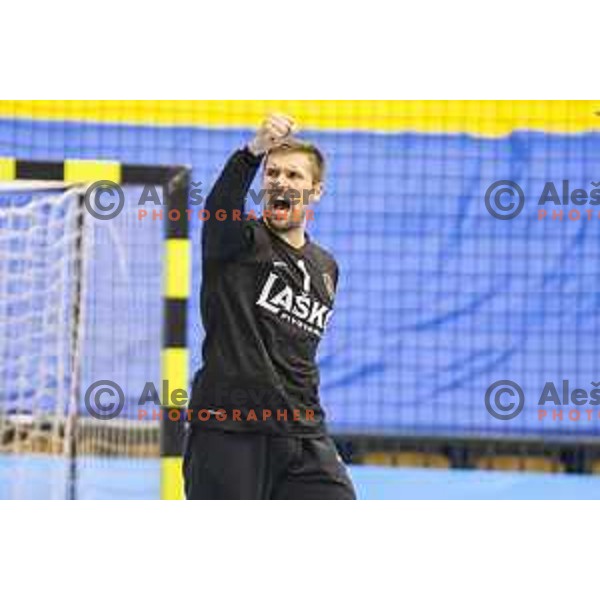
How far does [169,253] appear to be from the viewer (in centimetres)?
371

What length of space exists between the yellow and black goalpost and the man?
7.7 inches

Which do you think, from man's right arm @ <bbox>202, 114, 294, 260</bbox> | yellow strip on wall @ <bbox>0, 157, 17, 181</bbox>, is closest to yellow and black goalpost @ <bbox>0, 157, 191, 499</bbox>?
yellow strip on wall @ <bbox>0, 157, 17, 181</bbox>

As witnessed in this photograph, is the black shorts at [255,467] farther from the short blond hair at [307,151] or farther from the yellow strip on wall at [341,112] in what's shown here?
the yellow strip on wall at [341,112]

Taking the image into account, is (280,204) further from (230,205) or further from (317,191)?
(230,205)

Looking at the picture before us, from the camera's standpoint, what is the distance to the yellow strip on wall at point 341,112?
370 cm

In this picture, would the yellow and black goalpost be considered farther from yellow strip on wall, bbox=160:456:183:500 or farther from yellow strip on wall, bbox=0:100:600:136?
yellow strip on wall, bbox=0:100:600:136

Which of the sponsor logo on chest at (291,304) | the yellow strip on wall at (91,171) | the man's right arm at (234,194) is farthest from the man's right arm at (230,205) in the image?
the yellow strip on wall at (91,171)

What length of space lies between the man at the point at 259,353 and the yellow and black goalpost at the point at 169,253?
0.65ft

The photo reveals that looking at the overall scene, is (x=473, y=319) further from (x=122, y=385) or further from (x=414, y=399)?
(x=122, y=385)

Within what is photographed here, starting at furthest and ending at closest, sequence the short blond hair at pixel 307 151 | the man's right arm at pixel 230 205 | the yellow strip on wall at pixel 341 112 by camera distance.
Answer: the yellow strip on wall at pixel 341 112
the short blond hair at pixel 307 151
the man's right arm at pixel 230 205

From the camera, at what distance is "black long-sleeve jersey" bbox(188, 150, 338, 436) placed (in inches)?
131

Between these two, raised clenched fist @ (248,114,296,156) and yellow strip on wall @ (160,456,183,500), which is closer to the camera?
raised clenched fist @ (248,114,296,156)

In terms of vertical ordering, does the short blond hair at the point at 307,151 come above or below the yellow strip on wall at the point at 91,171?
above

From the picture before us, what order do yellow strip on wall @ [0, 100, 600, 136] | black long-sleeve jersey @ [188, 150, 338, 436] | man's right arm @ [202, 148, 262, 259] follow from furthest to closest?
yellow strip on wall @ [0, 100, 600, 136] → black long-sleeve jersey @ [188, 150, 338, 436] → man's right arm @ [202, 148, 262, 259]
